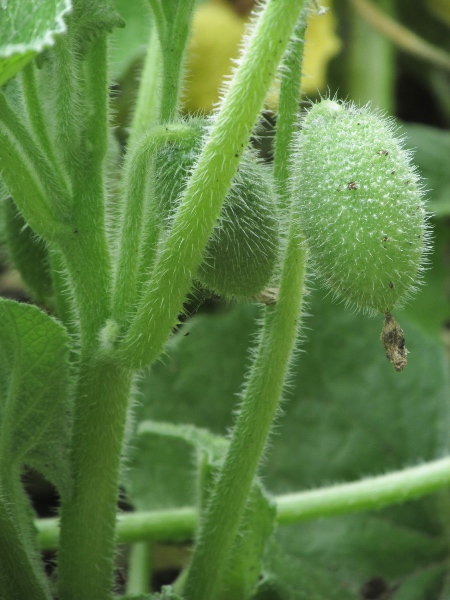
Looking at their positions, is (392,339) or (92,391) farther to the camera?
(92,391)

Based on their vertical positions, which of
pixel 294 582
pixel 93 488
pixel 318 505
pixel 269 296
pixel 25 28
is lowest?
pixel 294 582

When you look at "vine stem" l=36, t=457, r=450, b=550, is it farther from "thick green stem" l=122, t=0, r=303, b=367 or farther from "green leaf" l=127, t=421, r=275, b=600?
"thick green stem" l=122, t=0, r=303, b=367

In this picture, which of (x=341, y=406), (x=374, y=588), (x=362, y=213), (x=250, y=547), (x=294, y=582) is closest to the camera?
(x=362, y=213)

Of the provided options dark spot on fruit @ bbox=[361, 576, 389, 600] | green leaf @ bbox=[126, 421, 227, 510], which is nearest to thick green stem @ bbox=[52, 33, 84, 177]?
green leaf @ bbox=[126, 421, 227, 510]

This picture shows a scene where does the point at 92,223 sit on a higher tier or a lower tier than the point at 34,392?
higher

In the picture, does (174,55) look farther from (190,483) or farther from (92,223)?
(190,483)

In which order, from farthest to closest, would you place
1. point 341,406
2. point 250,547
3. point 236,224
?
point 341,406 → point 250,547 → point 236,224

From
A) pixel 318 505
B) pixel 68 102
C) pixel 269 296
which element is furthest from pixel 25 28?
pixel 318 505

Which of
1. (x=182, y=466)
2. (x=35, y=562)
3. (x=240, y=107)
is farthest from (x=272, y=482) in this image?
(x=240, y=107)
